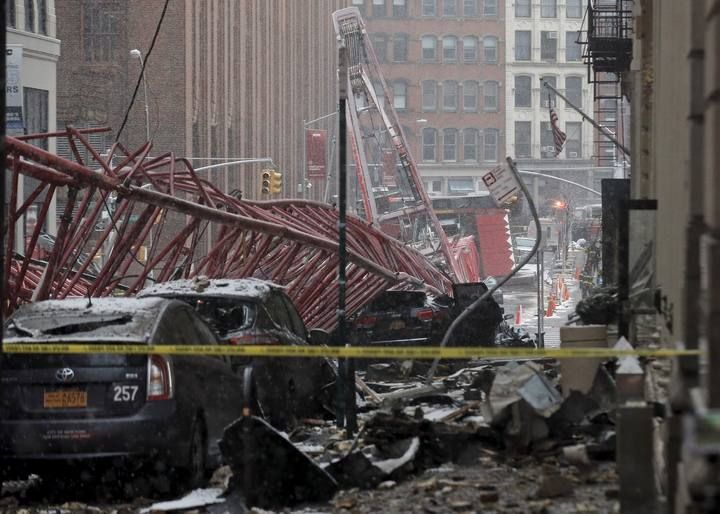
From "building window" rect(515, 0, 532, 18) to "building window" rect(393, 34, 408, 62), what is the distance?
10368 mm

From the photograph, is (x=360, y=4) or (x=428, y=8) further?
(x=360, y=4)

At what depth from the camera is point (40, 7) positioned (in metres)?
49.8

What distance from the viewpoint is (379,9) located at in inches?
5069

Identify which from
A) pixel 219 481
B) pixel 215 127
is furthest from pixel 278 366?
pixel 215 127

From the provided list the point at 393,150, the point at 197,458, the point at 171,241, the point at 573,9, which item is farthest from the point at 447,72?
the point at 197,458

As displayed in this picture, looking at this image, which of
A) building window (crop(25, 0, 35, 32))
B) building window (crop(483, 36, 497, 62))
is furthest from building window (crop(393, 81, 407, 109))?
building window (crop(25, 0, 35, 32))

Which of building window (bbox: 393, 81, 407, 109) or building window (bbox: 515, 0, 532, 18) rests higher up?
building window (bbox: 515, 0, 532, 18)

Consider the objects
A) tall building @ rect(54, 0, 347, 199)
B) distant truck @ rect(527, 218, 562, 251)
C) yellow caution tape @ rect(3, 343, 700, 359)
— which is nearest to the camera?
yellow caution tape @ rect(3, 343, 700, 359)

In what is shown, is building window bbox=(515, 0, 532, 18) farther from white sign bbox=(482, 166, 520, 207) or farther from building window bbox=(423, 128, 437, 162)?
white sign bbox=(482, 166, 520, 207)

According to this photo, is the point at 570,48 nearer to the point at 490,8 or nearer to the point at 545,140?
the point at 545,140

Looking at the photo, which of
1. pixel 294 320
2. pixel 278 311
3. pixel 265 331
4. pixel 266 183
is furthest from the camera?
pixel 266 183

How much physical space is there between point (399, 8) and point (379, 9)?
A: 1.92 m

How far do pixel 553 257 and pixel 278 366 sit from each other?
264ft

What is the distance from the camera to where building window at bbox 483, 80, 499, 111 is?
12850cm
